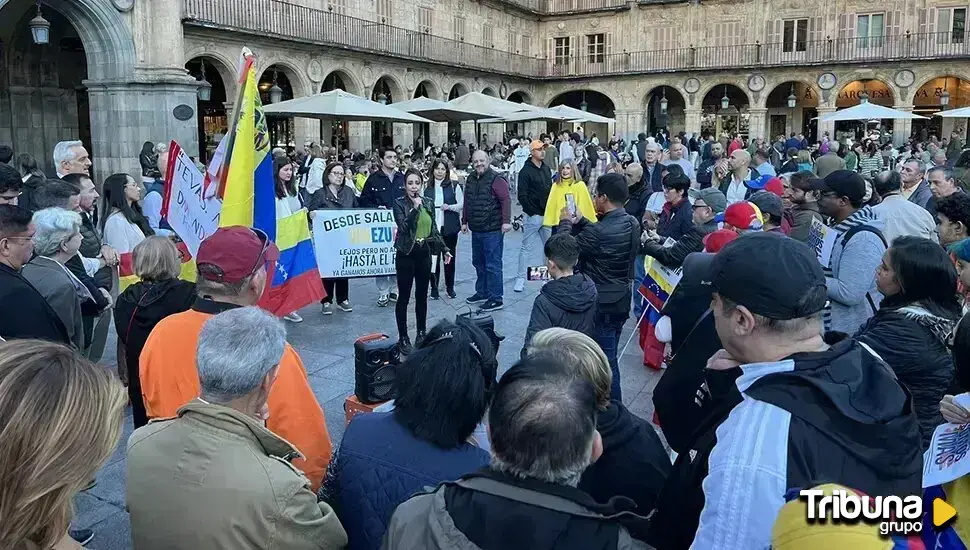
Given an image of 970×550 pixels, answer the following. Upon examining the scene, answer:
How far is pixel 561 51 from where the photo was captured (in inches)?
1491

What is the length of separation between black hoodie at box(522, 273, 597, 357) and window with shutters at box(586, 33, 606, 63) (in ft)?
113

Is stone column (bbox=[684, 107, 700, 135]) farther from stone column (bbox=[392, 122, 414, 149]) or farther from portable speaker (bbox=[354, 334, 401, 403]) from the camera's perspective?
portable speaker (bbox=[354, 334, 401, 403])

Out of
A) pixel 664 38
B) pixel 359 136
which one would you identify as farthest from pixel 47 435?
pixel 664 38

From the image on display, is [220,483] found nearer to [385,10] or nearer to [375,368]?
[375,368]

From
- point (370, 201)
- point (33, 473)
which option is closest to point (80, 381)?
point (33, 473)

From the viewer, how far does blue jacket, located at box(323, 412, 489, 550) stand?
6.75ft

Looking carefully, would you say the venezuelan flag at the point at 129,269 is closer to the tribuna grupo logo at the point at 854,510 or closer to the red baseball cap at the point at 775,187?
the tribuna grupo logo at the point at 854,510

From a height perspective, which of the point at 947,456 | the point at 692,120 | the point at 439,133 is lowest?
the point at 947,456

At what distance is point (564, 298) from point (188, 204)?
2703 mm

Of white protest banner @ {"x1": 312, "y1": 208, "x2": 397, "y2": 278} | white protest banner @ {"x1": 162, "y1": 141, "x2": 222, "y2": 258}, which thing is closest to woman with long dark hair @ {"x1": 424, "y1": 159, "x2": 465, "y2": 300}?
white protest banner @ {"x1": 312, "y1": 208, "x2": 397, "y2": 278}

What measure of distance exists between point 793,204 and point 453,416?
16.6ft

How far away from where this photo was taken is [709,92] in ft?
121

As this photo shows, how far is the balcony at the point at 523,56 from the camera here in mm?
20484

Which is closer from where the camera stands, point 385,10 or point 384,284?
point 384,284
